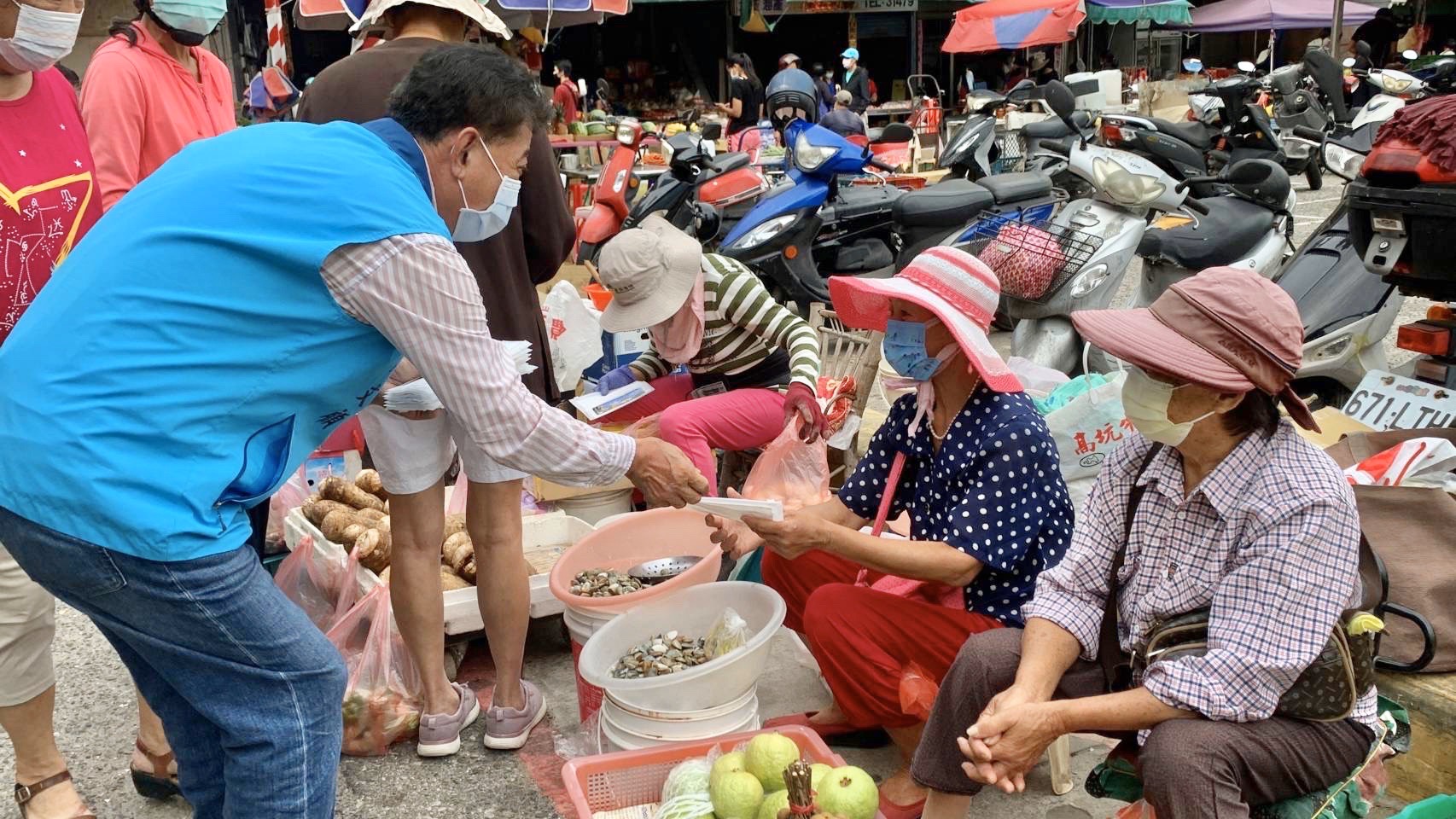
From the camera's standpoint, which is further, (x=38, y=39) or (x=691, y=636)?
(x=691, y=636)

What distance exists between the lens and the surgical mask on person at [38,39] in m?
2.37

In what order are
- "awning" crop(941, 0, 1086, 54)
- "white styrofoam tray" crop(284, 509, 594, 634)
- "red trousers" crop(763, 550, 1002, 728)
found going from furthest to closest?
1. "awning" crop(941, 0, 1086, 54)
2. "white styrofoam tray" crop(284, 509, 594, 634)
3. "red trousers" crop(763, 550, 1002, 728)

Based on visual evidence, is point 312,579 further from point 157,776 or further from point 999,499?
point 999,499

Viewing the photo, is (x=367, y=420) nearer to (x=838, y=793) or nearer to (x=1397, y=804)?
(x=838, y=793)

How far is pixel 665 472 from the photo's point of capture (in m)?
2.31

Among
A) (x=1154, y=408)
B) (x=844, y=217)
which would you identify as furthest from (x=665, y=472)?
(x=844, y=217)

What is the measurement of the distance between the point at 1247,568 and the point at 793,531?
87 cm

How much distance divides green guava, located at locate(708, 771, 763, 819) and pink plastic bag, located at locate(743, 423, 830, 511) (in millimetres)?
1382

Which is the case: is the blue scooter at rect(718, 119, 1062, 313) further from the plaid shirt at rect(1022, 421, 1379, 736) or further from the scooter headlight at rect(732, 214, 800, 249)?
the plaid shirt at rect(1022, 421, 1379, 736)

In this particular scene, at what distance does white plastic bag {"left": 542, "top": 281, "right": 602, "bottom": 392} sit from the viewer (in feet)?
16.8

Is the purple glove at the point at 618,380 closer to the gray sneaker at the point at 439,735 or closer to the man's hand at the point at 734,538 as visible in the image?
the man's hand at the point at 734,538

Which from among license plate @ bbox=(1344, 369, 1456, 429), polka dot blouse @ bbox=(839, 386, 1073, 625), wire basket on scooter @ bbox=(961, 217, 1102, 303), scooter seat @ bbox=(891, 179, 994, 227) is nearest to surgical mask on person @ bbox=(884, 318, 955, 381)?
polka dot blouse @ bbox=(839, 386, 1073, 625)

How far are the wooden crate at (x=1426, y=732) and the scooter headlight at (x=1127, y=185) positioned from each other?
3274mm

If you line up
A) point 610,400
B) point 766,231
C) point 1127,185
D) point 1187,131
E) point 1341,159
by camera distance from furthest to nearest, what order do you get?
point 1187,131
point 1341,159
point 766,231
point 1127,185
point 610,400
